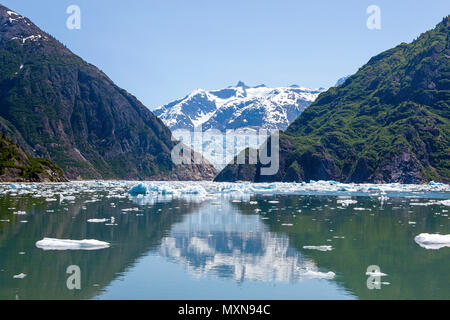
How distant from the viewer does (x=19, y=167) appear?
143875mm

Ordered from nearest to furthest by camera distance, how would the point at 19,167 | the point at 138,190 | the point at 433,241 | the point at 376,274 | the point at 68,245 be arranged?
1. the point at 376,274
2. the point at 68,245
3. the point at 433,241
4. the point at 138,190
5. the point at 19,167

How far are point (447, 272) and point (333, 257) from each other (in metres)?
5.97

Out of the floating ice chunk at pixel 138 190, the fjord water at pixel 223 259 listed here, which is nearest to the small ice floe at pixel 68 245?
the fjord water at pixel 223 259

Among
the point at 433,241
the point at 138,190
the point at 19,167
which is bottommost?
the point at 433,241

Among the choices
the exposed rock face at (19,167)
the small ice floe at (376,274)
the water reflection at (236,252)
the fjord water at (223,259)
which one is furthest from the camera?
the exposed rock face at (19,167)

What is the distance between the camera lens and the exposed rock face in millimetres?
139375

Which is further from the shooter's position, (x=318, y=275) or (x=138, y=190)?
(x=138, y=190)

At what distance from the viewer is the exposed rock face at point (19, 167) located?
13938 centimetres

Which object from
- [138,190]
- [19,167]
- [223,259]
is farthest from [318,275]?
[19,167]

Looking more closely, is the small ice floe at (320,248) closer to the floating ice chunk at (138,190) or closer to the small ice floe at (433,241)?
the small ice floe at (433,241)

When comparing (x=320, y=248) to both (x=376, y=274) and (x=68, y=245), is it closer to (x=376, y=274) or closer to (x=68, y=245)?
(x=376, y=274)

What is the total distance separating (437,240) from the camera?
95.3 feet

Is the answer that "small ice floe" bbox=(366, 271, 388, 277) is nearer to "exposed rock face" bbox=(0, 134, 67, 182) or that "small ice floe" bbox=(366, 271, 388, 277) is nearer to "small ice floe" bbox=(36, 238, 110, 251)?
"small ice floe" bbox=(36, 238, 110, 251)
